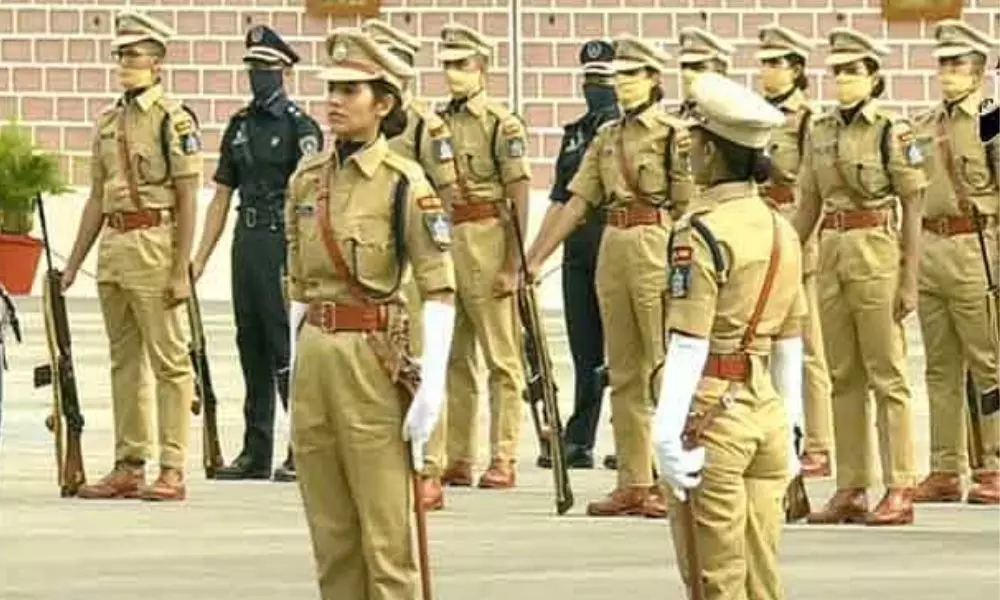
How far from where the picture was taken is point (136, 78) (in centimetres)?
1909

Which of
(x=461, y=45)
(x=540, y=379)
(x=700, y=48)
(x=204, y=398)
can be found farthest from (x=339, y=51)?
(x=204, y=398)

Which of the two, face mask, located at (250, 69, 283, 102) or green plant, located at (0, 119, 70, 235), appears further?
green plant, located at (0, 119, 70, 235)

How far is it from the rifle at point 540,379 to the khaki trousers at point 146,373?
1562 mm

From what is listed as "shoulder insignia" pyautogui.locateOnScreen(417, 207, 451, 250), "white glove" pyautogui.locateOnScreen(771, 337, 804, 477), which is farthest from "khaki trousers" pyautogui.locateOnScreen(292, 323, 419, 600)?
"white glove" pyautogui.locateOnScreen(771, 337, 804, 477)

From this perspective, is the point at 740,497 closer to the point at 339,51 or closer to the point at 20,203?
the point at 339,51

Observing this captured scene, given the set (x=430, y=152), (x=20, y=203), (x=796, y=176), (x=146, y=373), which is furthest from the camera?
(x=20, y=203)

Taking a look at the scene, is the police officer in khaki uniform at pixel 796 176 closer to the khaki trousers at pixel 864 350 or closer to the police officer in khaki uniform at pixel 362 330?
the khaki trousers at pixel 864 350

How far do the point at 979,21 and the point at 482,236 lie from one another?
17.7m

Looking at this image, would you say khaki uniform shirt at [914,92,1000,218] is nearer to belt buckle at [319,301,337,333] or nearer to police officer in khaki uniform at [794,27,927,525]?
police officer in khaki uniform at [794,27,927,525]

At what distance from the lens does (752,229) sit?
11.9 m

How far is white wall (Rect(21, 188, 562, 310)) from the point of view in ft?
118

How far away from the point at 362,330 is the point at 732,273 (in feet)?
4.88

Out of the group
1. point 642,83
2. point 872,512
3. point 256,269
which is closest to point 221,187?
point 256,269

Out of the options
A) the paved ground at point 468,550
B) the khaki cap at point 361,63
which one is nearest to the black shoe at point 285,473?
the paved ground at point 468,550
